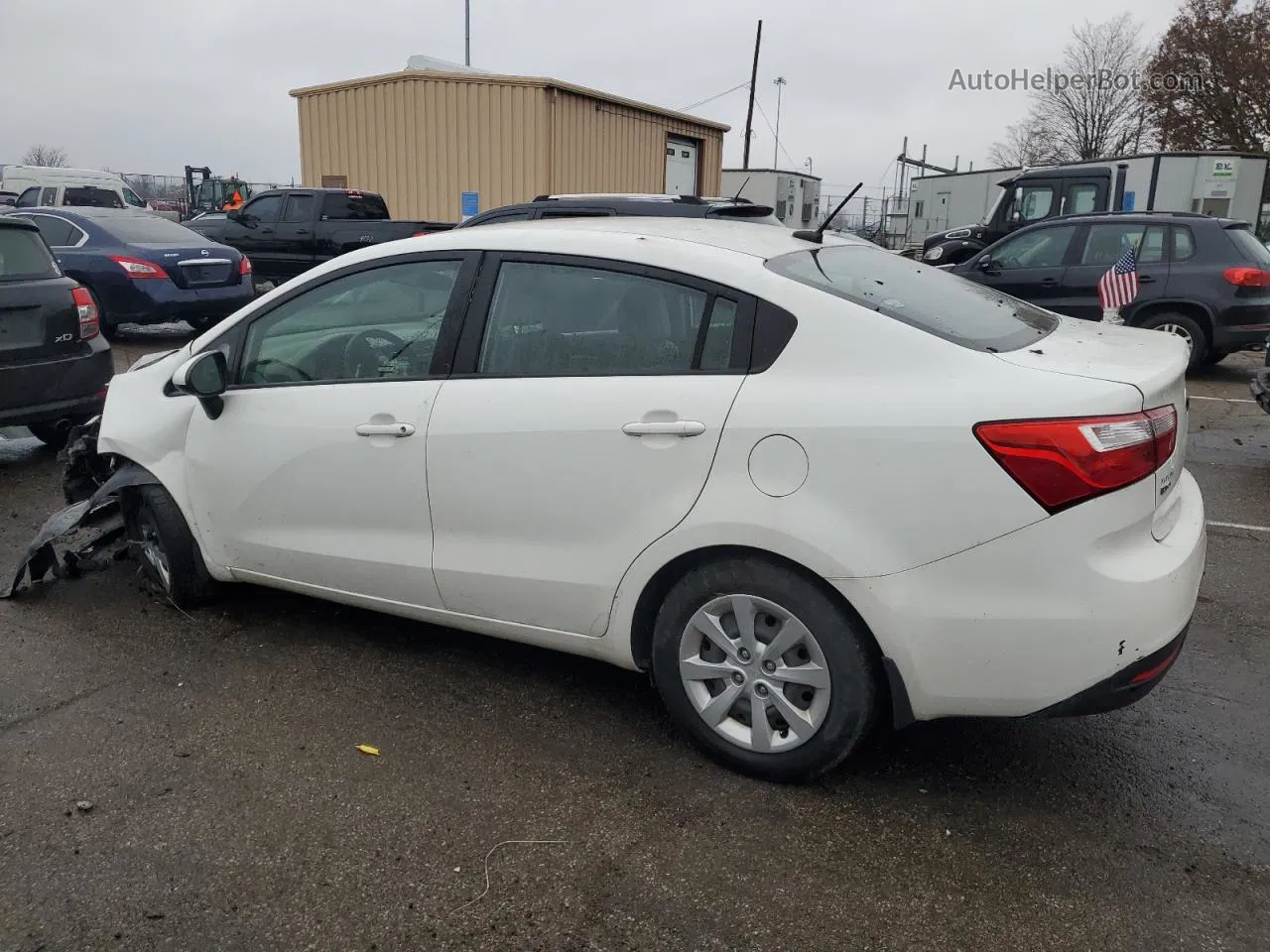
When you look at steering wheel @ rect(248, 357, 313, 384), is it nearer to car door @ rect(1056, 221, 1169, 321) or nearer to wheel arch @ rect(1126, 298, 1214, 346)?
car door @ rect(1056, 221, 1169, 321)

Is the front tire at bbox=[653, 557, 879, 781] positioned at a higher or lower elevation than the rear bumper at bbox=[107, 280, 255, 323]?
lower

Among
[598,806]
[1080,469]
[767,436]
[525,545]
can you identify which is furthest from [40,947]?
[1080,469]

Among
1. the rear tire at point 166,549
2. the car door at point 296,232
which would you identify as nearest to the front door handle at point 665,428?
the rear tire at point 166,549

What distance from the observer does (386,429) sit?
3.37m

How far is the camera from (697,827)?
2.77 meters

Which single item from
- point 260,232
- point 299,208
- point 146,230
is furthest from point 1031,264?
point 260,232

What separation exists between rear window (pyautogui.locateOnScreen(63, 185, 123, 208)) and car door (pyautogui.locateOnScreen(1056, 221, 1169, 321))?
2006 centimetres

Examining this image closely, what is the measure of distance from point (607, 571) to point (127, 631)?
2210 millimetres

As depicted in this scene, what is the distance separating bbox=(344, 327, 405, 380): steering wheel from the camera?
3561 mm

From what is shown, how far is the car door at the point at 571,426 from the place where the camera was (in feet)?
9.52

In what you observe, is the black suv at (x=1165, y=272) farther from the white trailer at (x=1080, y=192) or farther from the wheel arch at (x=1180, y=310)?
the white trailer at (x=1080, y=192)

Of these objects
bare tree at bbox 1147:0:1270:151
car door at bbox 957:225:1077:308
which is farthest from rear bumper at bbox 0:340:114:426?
bare tree at bbox 1147:0:1270:151

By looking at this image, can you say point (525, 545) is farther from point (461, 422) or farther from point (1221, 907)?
point (1221, 907)

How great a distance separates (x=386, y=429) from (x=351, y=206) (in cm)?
1382
